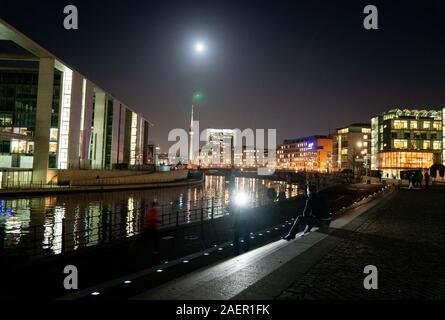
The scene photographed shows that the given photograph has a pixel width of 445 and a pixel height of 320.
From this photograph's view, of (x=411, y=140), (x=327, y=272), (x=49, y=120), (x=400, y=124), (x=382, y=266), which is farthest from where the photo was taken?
(x=400, y=124)

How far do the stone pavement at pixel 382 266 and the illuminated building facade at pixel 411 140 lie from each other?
90323mm

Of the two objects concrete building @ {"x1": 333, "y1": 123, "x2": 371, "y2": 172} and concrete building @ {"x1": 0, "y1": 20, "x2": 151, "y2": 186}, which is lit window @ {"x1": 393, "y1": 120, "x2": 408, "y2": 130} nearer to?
concrete building @ {"x1": 333, "y1": 123, "x2": 371, "y2": 172}

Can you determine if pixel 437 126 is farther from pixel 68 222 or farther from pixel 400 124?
pixel 68 222

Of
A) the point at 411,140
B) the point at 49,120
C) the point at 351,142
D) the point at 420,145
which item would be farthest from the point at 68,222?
the point at 351,142

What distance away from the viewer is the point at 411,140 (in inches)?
3760

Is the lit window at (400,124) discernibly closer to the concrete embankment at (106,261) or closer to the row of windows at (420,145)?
the row of windows at (420,145)

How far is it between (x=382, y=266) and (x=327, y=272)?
5.09 ft

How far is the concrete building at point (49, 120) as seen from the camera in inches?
1817

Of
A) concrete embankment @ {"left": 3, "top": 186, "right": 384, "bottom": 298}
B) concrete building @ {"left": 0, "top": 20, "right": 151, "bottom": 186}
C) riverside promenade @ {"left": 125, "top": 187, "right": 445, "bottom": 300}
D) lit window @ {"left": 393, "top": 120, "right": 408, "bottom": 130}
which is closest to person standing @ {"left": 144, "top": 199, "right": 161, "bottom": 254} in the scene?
concrete embankment @ {"left": 3, "top": 186, "right": 384, "bottom": 298}

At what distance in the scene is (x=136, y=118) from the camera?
320 feet

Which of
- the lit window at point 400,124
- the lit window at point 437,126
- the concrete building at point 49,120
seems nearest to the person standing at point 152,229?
the concrete building at point 49,120

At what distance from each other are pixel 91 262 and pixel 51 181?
4246 cm
